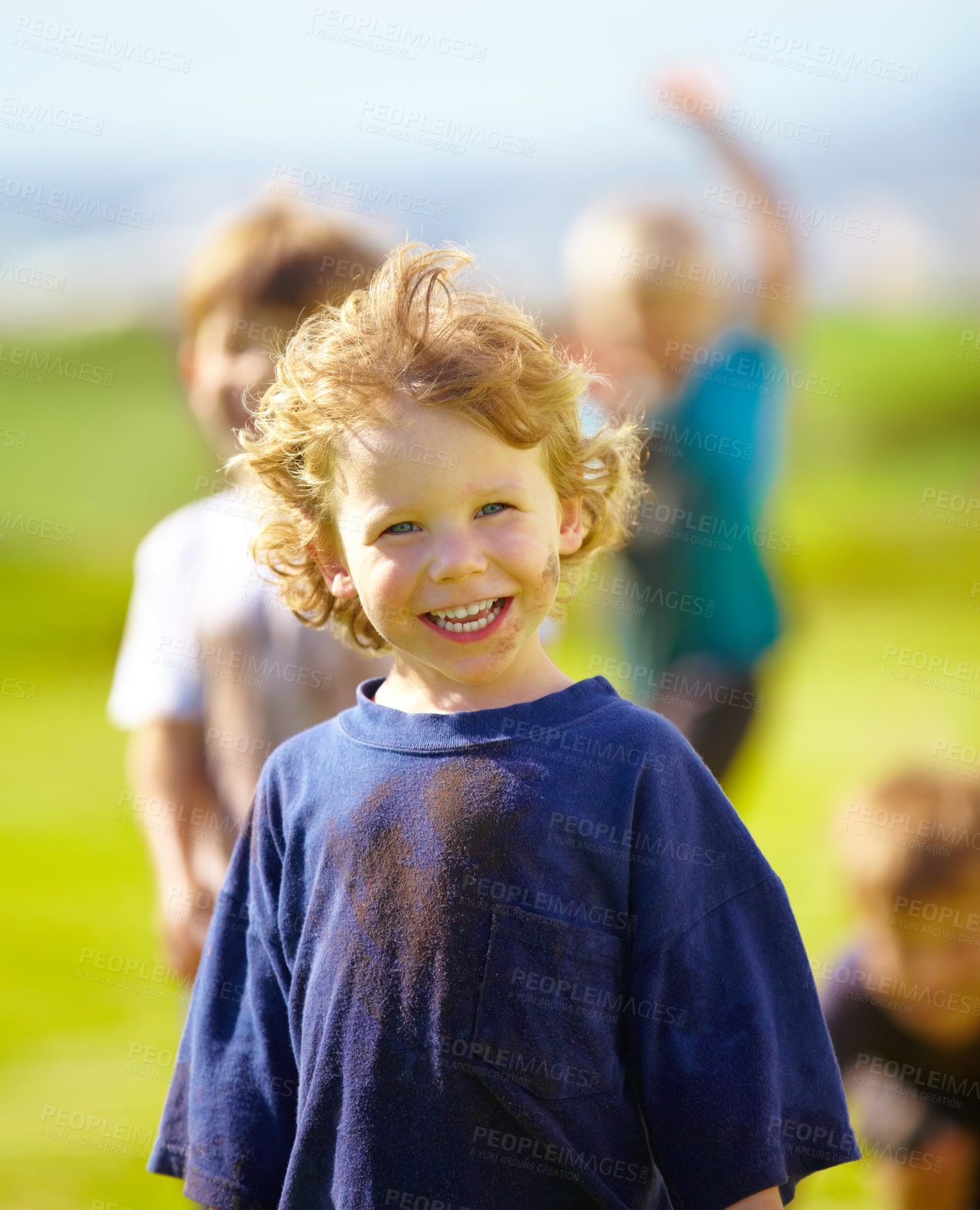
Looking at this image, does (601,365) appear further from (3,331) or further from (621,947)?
(3,331)

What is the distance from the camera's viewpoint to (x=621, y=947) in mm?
1459

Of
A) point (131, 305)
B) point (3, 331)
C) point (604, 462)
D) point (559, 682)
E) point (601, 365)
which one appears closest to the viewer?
point (559, 682)

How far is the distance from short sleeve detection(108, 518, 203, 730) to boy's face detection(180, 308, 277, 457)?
11.4 inches

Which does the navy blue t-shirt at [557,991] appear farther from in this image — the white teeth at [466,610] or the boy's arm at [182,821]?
the boy's arm at [182,821]

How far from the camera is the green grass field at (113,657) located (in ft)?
14.6

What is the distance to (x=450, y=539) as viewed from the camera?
4.78 ft

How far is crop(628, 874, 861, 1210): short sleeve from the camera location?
1.39 meters

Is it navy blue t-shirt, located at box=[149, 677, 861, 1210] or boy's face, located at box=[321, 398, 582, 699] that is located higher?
boy's face, located at box=[321, 398, 582, 699]

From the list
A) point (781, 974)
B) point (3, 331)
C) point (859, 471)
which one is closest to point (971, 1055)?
point (781, 974)

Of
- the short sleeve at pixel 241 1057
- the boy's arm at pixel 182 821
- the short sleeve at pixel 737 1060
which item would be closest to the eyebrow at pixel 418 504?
the short sleeve at pixel 241 1057

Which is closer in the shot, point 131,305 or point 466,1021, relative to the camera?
point 466,1021

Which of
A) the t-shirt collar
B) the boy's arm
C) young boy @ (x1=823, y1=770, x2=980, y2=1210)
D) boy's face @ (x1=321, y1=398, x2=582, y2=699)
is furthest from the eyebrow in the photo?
young boy @ (x1=823, y1=770, x2=980, y2=1210)

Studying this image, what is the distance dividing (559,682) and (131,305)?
55.6ft

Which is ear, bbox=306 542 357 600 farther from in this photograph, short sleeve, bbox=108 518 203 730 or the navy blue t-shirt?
short sleeve, bbox=108 518 203 730
